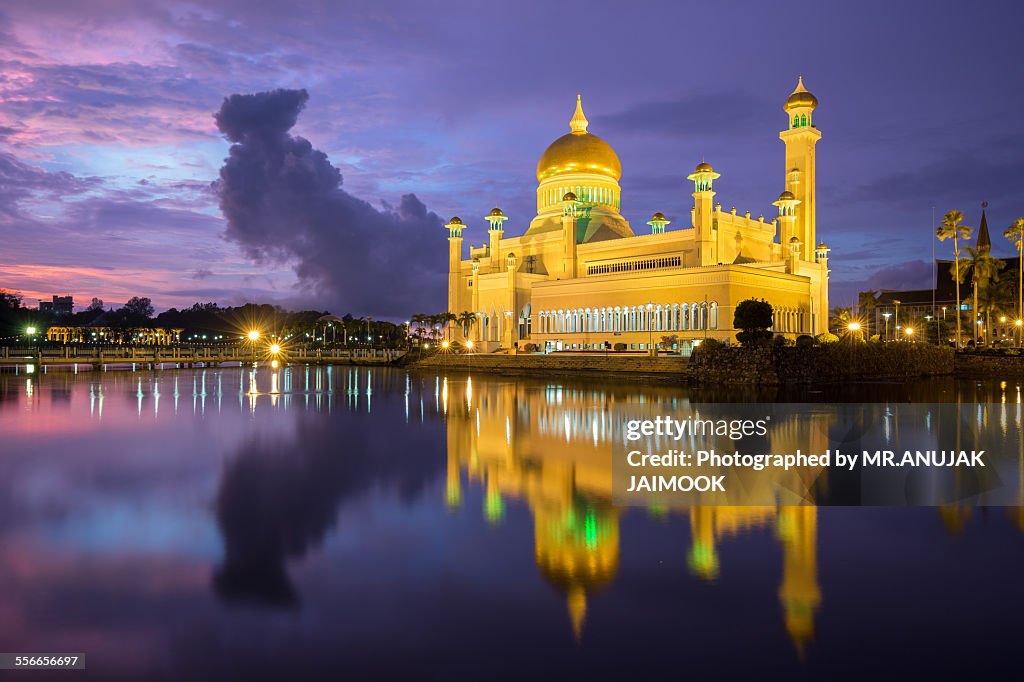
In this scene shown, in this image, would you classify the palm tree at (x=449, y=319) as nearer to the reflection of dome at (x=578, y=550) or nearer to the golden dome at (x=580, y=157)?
the golden dome at (x=580, y=157)

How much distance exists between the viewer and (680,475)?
34.7ft

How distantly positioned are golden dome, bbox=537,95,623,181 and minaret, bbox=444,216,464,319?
27.6 ft

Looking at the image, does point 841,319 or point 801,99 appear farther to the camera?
point 841,319

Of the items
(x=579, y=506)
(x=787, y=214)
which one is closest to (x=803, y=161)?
(x=787, y=214)

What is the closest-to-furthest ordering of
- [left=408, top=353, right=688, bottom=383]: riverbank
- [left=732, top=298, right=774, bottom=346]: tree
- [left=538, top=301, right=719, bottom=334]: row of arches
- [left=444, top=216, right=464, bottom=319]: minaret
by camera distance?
[left=732, top=298, right=774, bottom=346]: tree < [left=408, top=353, right=688, bottom=383]: riverbank < [left=538, top=301, right=719, bottom=334]: row of arches < [left=444, top=216, right=464, bottom=319]: minaret

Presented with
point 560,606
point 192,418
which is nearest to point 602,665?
point 560,606

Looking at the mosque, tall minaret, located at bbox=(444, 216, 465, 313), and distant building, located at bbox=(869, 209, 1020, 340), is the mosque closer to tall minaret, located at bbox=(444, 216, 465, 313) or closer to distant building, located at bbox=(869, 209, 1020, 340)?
tall minaret, located at bbox=(444, 216, 465, 313)

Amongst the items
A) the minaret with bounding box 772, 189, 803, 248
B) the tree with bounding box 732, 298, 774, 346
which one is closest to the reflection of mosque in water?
the tree with bounding box 732, 298, 774, 346

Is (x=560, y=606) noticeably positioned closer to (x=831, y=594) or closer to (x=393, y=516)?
(x=831, y=594)

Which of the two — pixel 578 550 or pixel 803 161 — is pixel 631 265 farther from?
pixel 578 550

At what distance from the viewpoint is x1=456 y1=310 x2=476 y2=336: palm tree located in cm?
5362

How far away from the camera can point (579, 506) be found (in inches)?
344

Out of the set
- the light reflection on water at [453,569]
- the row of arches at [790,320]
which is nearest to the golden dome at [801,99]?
the row of arches at [790,320]

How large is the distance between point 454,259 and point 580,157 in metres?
13.4
